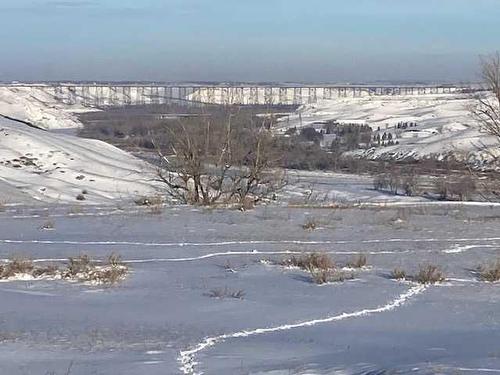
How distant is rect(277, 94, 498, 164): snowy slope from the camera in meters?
99.9

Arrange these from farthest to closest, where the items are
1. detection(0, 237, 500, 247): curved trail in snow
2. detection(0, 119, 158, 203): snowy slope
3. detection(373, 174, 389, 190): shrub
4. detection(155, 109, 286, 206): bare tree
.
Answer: detection(373, 174, 389, 190): shrub, detection(0, 119, 158, 203): snowy slope, detection(155, 109, 286, 206): bare tree, detection(0, 237, 500, 247): curved trail in snow

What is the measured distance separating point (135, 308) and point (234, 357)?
1.98m

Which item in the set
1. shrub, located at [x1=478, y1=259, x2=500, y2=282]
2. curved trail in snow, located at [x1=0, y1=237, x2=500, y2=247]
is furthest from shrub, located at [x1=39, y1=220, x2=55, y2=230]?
shrub, located at [x1=478, y1=259, x2=500, y2=282]

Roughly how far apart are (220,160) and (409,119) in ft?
420

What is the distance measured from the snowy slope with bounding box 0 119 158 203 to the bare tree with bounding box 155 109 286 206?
486 inches

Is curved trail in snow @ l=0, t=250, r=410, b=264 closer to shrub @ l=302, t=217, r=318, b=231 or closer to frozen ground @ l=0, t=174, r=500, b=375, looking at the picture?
frozen ground @ l=0, t=174, r=500, b=375

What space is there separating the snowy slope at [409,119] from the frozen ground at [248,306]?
2937 inches

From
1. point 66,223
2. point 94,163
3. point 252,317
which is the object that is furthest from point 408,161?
point 252,317

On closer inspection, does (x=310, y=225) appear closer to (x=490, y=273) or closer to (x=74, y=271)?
(x=490, y=273)

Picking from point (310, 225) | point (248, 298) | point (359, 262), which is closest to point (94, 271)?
point (248, 298)

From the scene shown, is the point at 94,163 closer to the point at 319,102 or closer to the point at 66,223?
the point at 66,223

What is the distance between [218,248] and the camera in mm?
11758

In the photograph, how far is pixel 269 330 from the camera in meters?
7.47

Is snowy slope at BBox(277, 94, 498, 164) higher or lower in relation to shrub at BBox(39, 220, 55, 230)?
lower
